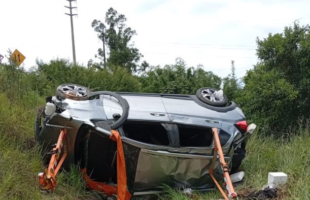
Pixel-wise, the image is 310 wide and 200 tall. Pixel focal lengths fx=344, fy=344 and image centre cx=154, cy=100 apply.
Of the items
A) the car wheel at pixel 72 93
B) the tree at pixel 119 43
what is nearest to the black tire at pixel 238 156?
the car wheel at pixel 72 93

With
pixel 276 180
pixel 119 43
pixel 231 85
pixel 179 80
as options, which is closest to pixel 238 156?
pixel 276 180

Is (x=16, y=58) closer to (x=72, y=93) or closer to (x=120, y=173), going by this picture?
(x=72, y=93)

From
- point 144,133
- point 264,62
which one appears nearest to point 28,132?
point 144,133

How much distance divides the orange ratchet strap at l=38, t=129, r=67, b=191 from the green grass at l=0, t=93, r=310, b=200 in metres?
0.17

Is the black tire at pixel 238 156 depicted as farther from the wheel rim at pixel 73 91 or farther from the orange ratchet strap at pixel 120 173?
the wheel rim at pixel 73 91

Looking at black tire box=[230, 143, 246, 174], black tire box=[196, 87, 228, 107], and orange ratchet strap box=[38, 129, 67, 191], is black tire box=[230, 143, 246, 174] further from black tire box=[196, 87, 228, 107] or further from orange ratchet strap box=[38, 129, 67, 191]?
orange ratchet strap box=[38, 129, 67, 191]

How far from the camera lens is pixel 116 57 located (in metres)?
27.8

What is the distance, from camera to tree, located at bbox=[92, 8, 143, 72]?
27.9m

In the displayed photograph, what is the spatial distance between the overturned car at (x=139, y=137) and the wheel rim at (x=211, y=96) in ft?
0.36

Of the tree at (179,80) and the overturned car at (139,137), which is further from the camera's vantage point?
the tree at (179,80)

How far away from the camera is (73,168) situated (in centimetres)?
445

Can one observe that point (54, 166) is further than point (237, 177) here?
No

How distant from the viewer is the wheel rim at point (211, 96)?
499 cm

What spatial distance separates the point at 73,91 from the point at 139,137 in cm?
110
